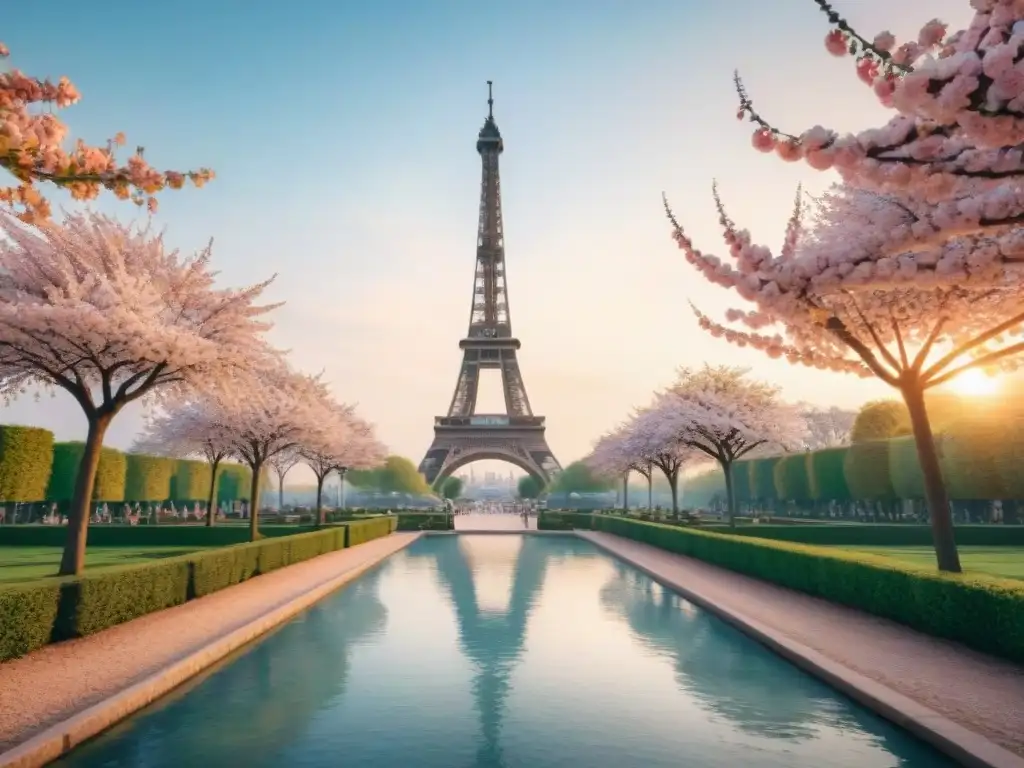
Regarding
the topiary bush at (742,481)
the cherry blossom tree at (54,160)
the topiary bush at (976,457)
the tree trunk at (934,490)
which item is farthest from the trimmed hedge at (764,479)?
the cherry blossom tree at (54,160)

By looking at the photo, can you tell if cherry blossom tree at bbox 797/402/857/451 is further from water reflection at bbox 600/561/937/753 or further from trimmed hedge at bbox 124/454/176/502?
water reflection at bbox 600/561/937/753

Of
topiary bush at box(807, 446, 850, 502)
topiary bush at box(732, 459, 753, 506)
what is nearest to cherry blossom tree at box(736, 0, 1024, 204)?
topiary bush at box(807, 446, 850, 502)

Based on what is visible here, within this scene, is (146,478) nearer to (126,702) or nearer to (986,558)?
(126,702)

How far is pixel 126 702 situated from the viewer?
300 inches

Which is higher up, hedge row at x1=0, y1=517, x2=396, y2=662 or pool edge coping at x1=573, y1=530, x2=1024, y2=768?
hedge row at x1=0, y1=517, x2=396, y2=662

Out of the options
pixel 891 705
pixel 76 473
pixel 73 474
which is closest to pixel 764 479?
pixel 76 473

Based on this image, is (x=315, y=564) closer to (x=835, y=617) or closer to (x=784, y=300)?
(x=835, y=617)

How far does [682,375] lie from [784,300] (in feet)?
101

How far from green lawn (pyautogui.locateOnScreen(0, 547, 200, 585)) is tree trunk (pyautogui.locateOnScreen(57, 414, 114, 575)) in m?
3.20

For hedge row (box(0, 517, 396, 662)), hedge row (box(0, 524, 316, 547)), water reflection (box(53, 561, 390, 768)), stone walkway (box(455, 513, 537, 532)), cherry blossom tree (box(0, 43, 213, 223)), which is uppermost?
cherry blossom tree (box(0, 43, 213, 223))

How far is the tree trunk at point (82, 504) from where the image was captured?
13836 millimetres

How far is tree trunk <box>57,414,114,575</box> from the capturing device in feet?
45.4

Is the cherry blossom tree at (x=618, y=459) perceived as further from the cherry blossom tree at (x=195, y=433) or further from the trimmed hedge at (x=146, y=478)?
the trimmed hedge at (x=146, y=478)

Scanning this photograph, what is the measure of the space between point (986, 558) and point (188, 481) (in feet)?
169
